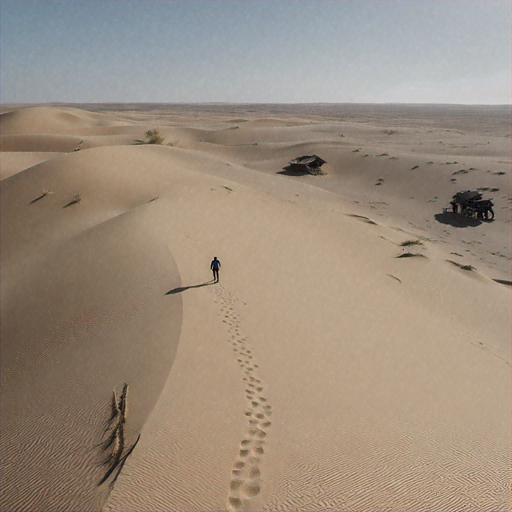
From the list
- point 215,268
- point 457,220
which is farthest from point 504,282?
point 215,268


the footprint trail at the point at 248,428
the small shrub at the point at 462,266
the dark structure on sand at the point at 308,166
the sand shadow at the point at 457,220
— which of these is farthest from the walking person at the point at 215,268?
the dark structure on sand at the point at 308,166

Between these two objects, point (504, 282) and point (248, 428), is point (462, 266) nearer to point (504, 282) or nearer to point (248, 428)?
point (504, 282)

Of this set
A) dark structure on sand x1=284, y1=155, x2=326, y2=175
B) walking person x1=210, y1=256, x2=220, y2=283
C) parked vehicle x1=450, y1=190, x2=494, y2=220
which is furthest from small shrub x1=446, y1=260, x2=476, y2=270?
dark structure on sand x1=284, y1=155, x2=326, y2=175

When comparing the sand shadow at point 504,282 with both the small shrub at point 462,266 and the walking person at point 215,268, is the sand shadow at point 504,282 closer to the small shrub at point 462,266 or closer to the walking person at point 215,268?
the small shrub at point 462,266

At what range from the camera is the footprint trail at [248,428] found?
3.91 meters

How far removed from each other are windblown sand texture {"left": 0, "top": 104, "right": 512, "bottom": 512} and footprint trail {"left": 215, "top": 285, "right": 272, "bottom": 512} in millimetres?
24

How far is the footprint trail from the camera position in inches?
154

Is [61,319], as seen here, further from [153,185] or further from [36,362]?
[153,185]

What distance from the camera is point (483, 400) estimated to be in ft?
22.4

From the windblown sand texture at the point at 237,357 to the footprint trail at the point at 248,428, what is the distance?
0.08 feet

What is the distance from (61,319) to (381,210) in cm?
2042

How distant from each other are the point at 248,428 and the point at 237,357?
1730 mm

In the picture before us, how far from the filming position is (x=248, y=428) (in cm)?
486

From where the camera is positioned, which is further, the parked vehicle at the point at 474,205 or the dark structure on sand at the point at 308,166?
the dark structure on sand at the point at 308,166
